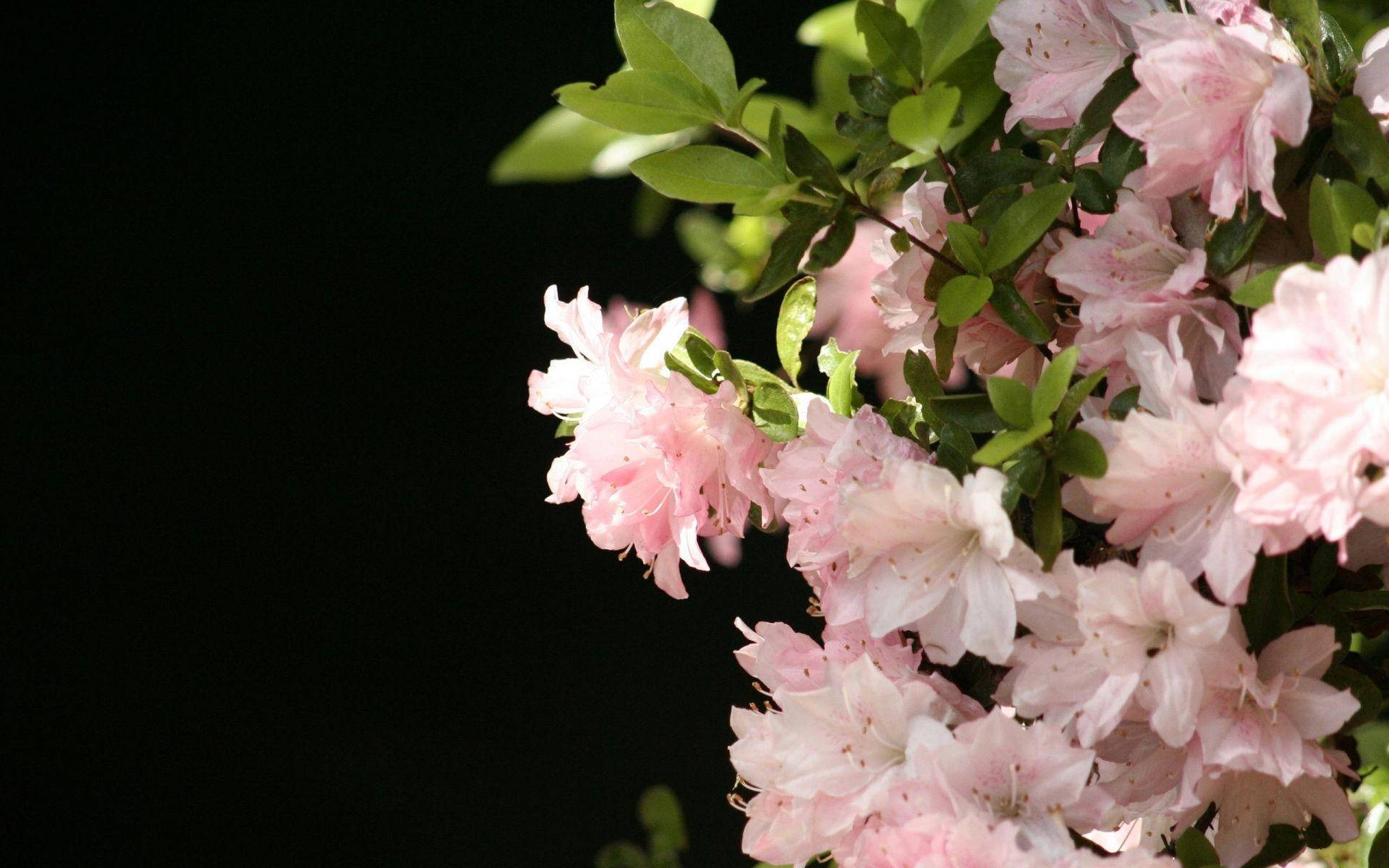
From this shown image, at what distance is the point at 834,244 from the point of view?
1.63 ft

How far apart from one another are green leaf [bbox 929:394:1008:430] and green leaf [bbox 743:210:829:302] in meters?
0.08

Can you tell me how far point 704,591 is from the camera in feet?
5.61

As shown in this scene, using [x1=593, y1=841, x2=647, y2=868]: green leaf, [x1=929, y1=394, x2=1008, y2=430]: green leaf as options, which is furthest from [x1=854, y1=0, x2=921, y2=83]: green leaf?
[x1=593, y1=841, x2=647, y2=868]: green leaf

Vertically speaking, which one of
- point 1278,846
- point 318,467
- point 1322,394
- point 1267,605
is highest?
point 1322,394

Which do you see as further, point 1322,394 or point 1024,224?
point 1024,224

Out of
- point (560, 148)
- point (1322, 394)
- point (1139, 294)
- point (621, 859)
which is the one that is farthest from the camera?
point (621, 859)

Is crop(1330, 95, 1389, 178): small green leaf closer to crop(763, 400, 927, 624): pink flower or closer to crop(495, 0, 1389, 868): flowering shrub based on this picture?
crop(495, 0, 1389, 868): flowering shrub

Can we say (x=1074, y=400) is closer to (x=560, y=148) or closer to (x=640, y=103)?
(x=640, y=103)

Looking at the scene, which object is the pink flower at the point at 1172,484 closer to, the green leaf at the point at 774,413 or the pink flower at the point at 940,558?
the pink flower at the point at 940,558

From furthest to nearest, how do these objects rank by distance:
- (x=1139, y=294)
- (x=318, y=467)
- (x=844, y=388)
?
A: (x=318, y=467), (x=844, y=388), (x=1139, y=294)

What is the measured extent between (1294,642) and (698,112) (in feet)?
0.96

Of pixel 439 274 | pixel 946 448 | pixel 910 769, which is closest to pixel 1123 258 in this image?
pixel 946 448

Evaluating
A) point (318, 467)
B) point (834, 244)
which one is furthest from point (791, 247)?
point (318, 467)

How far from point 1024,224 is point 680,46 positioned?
0.15 metres
